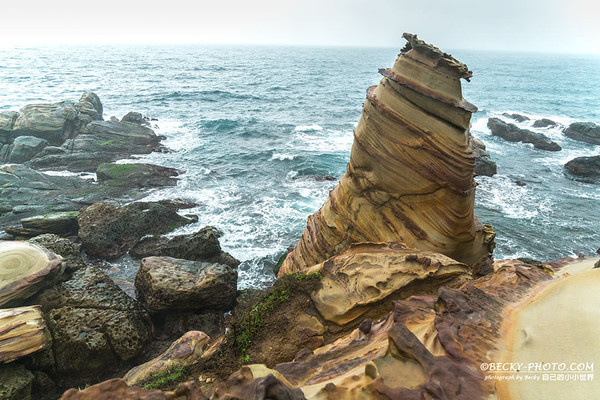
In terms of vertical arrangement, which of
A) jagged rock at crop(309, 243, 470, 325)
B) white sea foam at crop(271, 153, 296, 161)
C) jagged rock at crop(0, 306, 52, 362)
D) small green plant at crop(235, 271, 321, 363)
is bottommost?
jagged rock at crop(0, 306, 52, 362)

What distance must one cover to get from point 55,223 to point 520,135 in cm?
3513

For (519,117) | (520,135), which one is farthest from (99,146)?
(519,117)

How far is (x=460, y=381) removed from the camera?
129 inches

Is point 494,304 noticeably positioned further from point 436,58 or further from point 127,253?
point 127,253

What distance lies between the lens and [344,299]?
275 inches

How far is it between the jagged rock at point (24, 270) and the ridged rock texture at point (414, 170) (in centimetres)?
746

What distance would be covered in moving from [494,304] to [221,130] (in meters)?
30.1

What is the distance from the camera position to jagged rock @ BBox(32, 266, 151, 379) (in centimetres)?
784

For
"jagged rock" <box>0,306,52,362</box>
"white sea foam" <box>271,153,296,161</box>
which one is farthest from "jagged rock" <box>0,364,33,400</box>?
"white sea foam" <box>271,153,296,161</box>

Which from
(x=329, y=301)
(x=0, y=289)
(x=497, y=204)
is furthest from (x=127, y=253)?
(x=497, y=204)

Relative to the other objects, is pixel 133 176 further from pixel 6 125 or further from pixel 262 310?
pixel 262 310

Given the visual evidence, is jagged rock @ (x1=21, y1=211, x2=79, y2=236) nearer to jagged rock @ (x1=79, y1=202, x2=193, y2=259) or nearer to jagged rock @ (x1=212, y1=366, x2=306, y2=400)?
jagged rock @ (x1=79, y1=202, x2=193, y2=259)

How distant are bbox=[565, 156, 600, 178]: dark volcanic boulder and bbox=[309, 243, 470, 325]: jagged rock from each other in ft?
70.5

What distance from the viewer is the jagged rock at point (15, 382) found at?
6.50 meters
